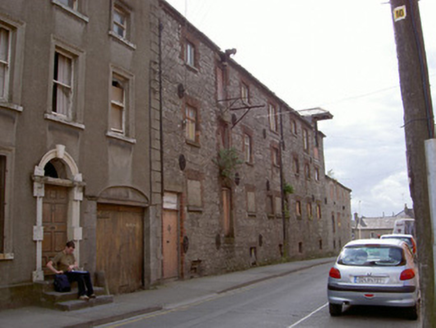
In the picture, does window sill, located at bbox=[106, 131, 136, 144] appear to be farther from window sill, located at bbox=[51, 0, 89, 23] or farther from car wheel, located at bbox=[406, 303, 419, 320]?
car wheel, located at bbox=[406, 303, 419, 320]

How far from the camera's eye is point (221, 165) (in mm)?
20250

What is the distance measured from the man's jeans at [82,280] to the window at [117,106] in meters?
4.85

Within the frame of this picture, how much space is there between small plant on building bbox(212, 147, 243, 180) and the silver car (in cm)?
1111

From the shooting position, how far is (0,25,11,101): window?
34.7 feet

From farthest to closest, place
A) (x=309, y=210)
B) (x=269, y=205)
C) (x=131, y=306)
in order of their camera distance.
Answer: (x=309, y=210) → (x=269, y=205) → (x=131, y=306)

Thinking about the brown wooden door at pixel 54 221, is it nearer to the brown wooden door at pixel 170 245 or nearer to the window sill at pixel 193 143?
the brown wooden door at pixel 170 245

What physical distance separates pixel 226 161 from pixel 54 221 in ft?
32.4

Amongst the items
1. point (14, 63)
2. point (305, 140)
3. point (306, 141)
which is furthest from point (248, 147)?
point (14, 63)

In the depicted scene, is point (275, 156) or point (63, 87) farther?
point (275, 156)

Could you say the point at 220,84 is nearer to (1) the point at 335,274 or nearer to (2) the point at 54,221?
(2) the point at 54,221

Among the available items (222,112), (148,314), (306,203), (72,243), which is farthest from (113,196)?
(306,203)

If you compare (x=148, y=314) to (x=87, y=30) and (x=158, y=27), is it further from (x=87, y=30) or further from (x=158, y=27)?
(x=158, y=27)

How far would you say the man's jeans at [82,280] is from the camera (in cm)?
1074

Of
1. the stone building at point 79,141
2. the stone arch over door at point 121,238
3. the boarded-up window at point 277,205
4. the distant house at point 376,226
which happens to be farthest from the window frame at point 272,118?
the distant house at point 376,226
